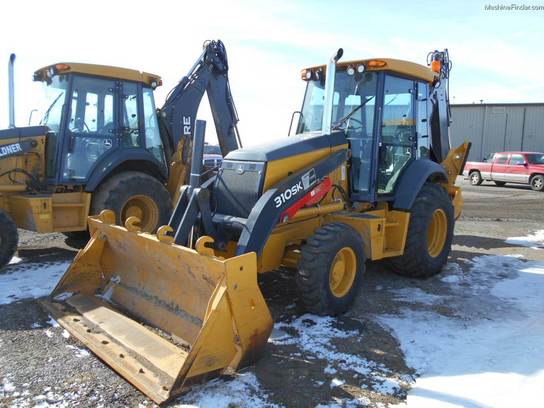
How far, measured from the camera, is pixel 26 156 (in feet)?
22.7

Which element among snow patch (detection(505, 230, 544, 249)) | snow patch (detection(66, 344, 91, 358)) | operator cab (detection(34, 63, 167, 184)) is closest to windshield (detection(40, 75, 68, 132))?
operator cab (detection(34, 63, 167, 184))

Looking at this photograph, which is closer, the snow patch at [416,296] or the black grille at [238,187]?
the black grille at [238,187]

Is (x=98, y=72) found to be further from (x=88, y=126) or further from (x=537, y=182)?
(x=537, y=182)

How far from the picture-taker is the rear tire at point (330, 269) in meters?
4.39

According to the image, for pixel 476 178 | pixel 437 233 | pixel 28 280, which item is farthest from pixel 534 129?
pixel 28 280

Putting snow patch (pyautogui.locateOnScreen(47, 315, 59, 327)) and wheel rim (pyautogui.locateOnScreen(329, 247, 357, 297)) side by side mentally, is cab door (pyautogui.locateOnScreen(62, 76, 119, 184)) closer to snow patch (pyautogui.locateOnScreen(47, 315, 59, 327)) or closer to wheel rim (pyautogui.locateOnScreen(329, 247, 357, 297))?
snow patch (pyautogui.locateOnScreen(47, 315, 59, 327))

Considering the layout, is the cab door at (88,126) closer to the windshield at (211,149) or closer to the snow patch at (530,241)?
the snow patch at (530,241)

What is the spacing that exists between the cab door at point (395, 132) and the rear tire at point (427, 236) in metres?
0.44

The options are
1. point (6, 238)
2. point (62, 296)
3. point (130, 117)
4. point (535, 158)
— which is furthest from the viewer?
point (535, 158)

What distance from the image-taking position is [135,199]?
7.49 m

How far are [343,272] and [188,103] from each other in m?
4.72

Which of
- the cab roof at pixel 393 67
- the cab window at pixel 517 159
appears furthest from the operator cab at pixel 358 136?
the cab window at pixel 517 159

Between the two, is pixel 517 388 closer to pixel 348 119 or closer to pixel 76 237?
pixel 348 119

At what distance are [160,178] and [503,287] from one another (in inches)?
207
